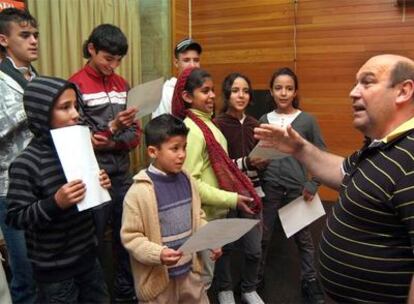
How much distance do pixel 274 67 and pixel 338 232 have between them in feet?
10.4

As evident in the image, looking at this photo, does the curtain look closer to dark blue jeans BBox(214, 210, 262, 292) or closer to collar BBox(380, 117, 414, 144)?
dark blue jeans BBox(214, 210, 262, 292)

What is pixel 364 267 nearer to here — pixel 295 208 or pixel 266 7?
pixel 295 208

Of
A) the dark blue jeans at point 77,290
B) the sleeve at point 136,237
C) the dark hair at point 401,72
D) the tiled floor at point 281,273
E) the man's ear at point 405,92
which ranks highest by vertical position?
the dark hair at point 401,72

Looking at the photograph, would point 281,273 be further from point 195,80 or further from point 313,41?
point 313,41

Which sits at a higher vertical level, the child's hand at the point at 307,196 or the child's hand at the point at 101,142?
the child's hand at the point at 101,142

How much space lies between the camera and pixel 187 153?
75.7 inches

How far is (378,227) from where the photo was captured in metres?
1.16

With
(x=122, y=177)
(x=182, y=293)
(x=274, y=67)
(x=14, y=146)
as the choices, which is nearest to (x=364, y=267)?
(x=182, y=293)

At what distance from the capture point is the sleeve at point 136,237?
149 centimetres

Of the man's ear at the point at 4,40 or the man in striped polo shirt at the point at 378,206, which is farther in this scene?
the man's ear at the point at 4,40

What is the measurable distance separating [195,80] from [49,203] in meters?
0.99

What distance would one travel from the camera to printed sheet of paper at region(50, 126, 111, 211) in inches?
54.7

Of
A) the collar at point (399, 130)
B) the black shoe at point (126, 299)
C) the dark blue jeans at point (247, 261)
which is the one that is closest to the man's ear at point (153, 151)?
the dark blue jeans at point (247, 261)

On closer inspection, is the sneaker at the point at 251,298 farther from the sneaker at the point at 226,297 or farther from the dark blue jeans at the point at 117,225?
the dark blue jeans at the point at 117,225
